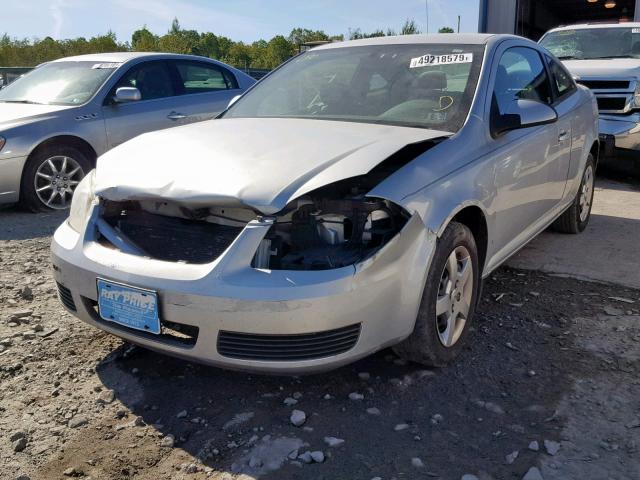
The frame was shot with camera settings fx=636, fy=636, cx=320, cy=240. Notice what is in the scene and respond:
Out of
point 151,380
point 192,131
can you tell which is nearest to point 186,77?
point 192,131

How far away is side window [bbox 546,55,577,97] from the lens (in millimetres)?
4684

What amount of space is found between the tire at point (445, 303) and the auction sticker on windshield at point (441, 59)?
3.69 feet

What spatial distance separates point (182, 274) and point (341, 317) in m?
0.63

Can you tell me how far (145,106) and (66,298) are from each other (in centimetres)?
435

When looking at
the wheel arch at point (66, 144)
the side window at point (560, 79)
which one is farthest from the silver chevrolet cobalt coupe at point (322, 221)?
the wheel arch at point (66, 144)

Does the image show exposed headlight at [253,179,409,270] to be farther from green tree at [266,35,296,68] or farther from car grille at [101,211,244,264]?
green tree at [266,35,296,68]

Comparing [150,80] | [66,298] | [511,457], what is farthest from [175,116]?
[511,457]

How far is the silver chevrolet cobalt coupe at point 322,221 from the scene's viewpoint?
2.43 m

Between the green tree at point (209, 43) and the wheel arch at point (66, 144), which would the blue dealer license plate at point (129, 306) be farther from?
the green tree at point (209, 43)

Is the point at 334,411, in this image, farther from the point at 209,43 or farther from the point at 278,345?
the point at 209,43

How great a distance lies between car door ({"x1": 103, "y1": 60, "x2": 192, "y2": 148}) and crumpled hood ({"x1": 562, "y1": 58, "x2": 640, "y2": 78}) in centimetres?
505

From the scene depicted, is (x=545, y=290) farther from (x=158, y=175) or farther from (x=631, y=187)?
(x=631, y=187)

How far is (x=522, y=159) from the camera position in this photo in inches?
141

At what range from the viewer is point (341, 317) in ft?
7.95
